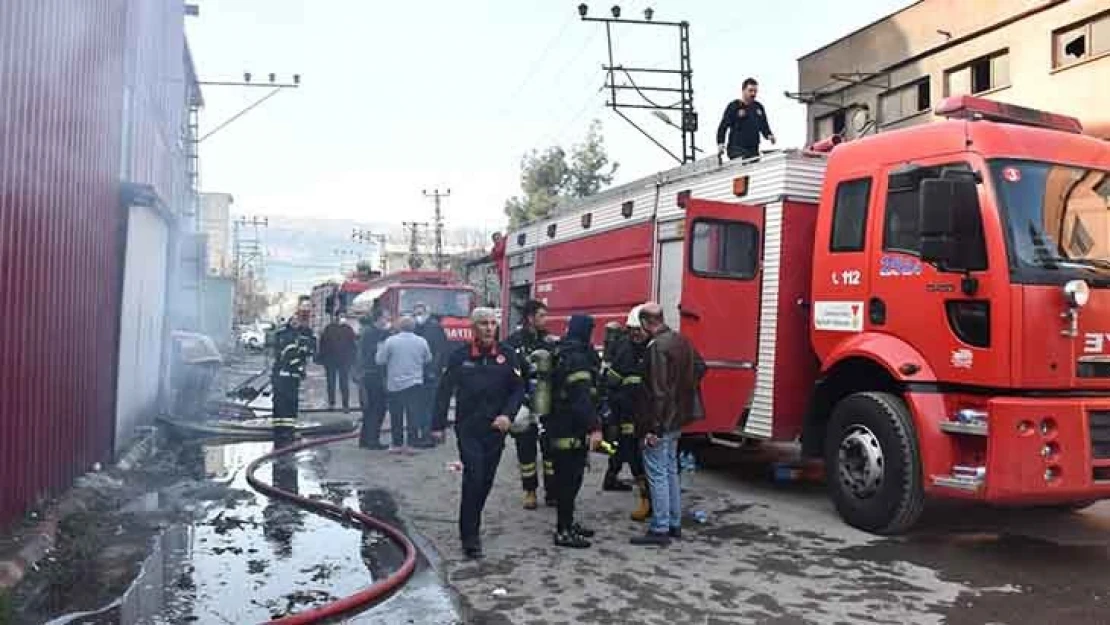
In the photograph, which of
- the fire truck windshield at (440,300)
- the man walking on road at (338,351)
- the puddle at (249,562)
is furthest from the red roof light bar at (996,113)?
the fire truck windshield at (440,300)

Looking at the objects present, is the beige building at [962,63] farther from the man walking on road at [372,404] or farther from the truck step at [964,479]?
the truck step at [964,479]

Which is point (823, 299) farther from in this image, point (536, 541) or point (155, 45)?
point (155, 45)

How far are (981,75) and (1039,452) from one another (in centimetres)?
1814

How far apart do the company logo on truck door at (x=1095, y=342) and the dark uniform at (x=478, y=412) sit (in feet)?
12.2

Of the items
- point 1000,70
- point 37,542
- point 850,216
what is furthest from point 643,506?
point 1000,70

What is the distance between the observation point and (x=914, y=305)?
6.55 meters

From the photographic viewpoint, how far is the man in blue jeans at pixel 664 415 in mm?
6422

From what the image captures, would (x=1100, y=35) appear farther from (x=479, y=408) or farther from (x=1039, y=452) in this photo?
(x=479, y=408)

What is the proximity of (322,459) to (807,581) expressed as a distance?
6.21 metres

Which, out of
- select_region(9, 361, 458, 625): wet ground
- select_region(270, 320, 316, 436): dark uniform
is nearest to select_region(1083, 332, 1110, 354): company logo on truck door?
select_region(9, 361, 458, 625): wet ground

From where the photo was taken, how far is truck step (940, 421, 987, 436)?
5977mm

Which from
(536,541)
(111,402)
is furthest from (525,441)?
(111,402)

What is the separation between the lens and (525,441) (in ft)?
25.0

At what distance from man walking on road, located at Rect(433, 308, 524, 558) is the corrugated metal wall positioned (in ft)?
9.11
